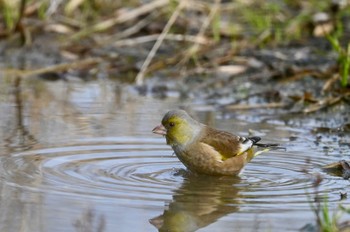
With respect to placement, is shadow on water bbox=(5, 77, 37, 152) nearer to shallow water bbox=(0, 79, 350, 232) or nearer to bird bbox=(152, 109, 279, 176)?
shallow water bbox=(0, 79, 350, 232)

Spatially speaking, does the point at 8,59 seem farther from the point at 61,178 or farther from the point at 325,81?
the point at 61,178

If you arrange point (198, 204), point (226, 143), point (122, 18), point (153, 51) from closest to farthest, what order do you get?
1. point (198, 204)
2. point (226, 143)
3. point (153, 51)
4. point (122, 18)

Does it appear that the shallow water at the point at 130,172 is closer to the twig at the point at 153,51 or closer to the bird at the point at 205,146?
the bird at the point at 205,146

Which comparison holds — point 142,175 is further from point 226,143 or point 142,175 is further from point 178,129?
point 226,143

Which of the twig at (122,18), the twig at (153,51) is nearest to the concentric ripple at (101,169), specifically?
the twig at (153,51)

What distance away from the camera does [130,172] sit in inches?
249

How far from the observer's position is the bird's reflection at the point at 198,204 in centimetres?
486

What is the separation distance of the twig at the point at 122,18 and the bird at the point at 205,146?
4.91 m

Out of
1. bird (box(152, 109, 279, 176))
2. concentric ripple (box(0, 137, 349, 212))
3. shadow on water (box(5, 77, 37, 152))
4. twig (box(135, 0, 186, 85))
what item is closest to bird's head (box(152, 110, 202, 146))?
bird (box(152, 109, 279, 176))

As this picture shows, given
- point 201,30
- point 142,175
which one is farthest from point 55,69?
point 142,175

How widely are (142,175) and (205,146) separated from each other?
0.65m

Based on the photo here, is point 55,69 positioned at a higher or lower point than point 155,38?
lower

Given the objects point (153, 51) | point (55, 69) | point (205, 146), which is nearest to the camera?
point (205, 146)

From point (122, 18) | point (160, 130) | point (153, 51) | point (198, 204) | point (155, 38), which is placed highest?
point (122, 18)
